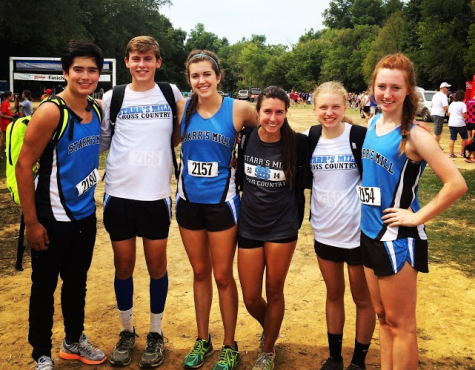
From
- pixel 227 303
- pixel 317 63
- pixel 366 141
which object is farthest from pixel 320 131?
pixel 317 63

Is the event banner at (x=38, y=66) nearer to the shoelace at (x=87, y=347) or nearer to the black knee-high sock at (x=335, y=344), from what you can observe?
the shoelace at (x=87, y=347)

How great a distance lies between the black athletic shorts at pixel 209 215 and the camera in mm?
3092

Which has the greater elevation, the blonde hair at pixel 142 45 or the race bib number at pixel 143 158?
the blonde hair at pixel 142 45

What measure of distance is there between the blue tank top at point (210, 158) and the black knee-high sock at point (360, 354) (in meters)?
1.35

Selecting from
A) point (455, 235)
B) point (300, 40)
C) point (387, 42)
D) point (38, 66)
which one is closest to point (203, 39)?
point (300, 40)

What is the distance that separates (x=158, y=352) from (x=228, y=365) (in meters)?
0.55

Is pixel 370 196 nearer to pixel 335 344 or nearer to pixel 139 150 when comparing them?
pixel 335 344

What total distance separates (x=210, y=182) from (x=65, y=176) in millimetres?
950

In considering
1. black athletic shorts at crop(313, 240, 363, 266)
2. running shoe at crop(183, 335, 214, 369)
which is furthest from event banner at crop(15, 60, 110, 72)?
black athletic shorts at crop(313, 240, 363, 266)

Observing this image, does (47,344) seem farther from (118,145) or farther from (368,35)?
(368,35)

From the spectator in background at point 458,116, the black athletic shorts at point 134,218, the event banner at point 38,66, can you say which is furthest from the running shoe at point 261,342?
the event banner at point 38,66

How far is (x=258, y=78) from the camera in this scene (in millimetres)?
74688

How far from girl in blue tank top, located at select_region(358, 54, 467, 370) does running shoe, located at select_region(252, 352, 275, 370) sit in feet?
3.10

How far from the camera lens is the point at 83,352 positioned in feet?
10.9
